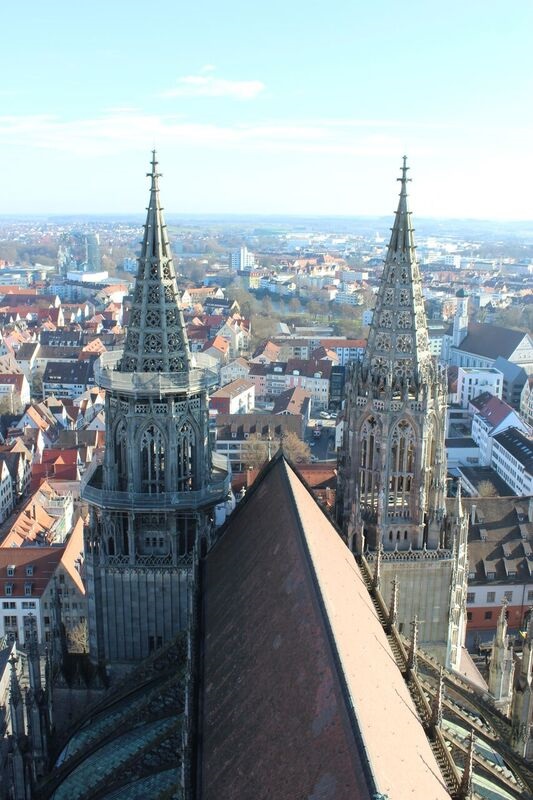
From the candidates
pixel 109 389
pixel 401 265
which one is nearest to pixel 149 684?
pixel 109 389

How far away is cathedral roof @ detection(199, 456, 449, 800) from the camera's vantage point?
1381cm

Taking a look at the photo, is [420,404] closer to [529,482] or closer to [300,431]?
[529,482]

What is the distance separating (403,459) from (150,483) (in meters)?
9.56

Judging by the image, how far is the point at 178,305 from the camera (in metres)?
30.5

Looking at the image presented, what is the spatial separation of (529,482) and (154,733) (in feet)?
195

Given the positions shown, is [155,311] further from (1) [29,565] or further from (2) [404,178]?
(1) [29,565]

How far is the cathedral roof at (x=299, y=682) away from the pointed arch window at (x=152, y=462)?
6488 millimetres

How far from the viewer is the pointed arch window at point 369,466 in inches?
1218

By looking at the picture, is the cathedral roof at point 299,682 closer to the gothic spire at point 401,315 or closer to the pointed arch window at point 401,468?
the pointed arch window at point 401,468

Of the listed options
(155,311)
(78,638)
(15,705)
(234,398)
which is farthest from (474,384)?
(15,705)

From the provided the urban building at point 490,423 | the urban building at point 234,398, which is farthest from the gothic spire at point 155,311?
the urban building at point 234,398

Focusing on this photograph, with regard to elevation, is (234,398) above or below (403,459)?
below

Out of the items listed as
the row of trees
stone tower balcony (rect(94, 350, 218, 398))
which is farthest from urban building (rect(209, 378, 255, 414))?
stone tower balcony (rect(94, 350, 218, 398))

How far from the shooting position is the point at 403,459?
1214 inches
